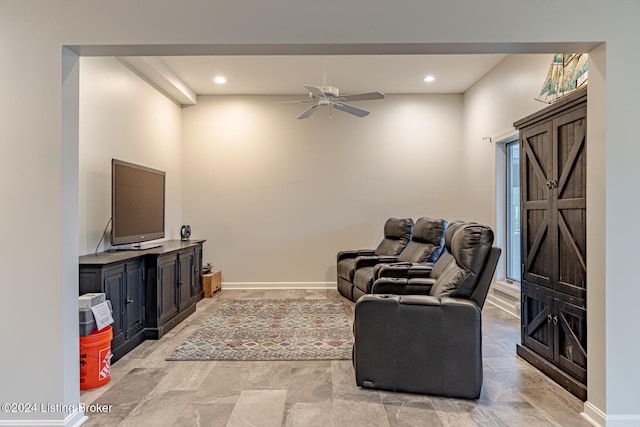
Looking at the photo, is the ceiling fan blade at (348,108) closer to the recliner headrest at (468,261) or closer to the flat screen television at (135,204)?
the flat screen television at (135,204)

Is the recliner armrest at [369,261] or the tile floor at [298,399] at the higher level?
the recliner armrest at [369,261]

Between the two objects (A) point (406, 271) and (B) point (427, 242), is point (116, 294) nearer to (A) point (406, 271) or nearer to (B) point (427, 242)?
(A) point (406, 271)

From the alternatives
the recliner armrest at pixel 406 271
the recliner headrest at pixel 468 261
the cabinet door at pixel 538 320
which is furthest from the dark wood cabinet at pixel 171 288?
the cabinet door at pixel 538 320

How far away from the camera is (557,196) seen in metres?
2.84

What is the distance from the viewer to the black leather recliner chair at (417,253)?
4812 millimetres

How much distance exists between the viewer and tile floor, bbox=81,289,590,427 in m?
2.38

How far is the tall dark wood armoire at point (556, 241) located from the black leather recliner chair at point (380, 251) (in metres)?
2.32

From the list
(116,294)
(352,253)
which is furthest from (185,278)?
(352,253)

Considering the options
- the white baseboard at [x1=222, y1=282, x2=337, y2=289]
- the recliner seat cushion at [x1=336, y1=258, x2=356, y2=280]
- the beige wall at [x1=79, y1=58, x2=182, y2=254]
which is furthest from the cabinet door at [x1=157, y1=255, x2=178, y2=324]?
the recliner seat cushion at [x1=336, y1=258, x2=356, y2=280]

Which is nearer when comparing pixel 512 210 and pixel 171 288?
pixel 171 288

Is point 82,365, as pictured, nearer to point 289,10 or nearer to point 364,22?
point 289,10

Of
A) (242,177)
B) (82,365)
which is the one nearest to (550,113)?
(82,365)

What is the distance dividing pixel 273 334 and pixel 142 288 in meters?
1.34

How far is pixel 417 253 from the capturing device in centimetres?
500
